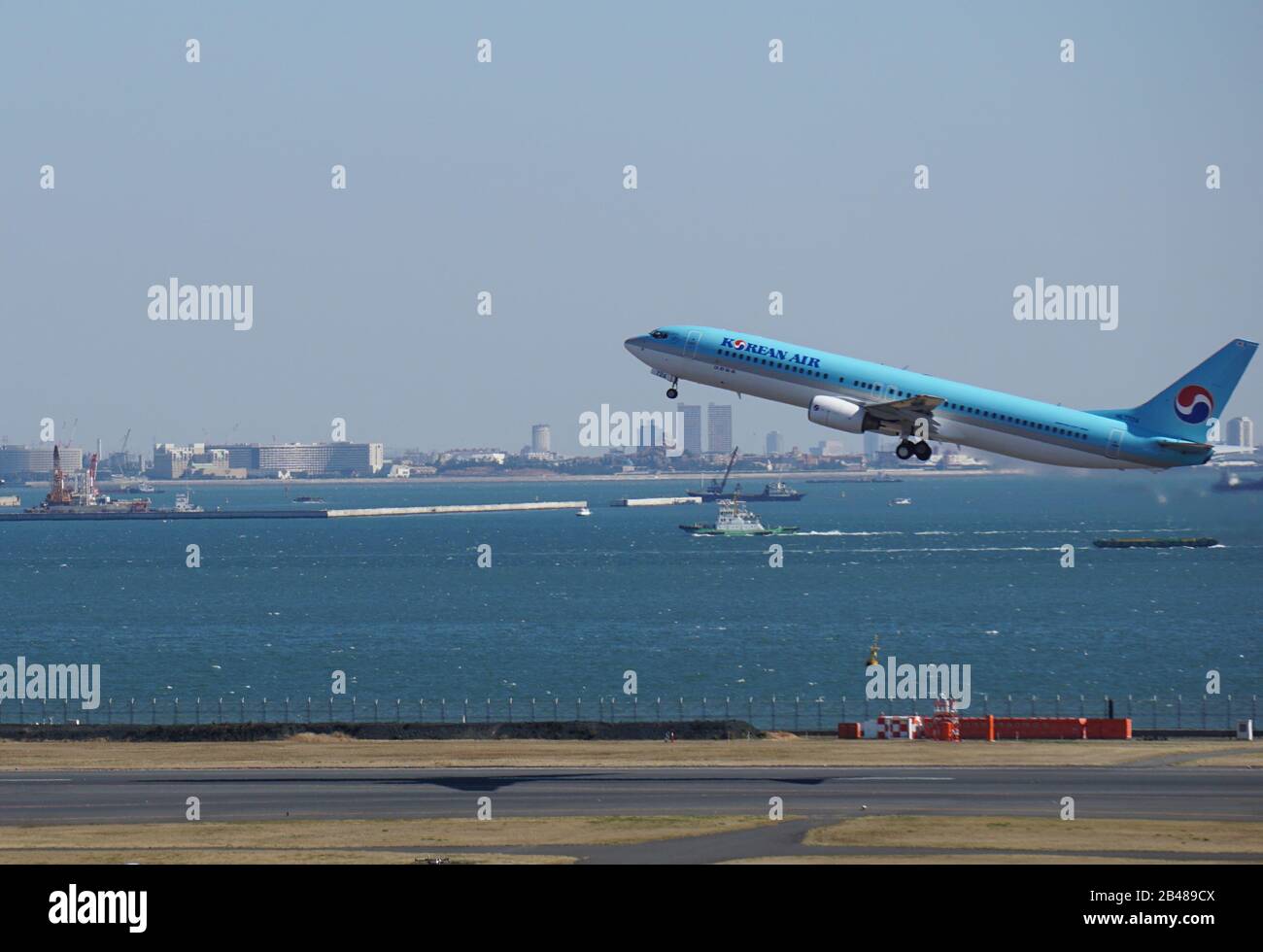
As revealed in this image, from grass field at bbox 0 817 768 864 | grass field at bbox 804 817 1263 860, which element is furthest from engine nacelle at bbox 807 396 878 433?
grass field at bbox 0 817 768 864

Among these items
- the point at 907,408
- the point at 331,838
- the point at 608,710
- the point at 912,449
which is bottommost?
the point at 608,710

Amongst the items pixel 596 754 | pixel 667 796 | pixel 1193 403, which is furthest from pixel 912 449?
pixel 596 754

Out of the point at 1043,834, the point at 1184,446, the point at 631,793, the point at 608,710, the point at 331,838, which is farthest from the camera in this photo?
the point at 608,710

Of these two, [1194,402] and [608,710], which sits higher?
[1194,402]

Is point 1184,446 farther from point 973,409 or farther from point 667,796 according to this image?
point 667,796

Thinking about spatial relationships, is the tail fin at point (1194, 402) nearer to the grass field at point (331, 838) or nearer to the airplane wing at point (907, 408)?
the airplane wing at point (907, 408)

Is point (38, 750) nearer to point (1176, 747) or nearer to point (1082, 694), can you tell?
point (1176, 747)

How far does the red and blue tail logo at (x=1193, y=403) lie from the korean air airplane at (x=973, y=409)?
1.9 inches

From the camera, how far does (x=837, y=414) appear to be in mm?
86250

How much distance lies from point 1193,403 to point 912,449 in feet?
46.4

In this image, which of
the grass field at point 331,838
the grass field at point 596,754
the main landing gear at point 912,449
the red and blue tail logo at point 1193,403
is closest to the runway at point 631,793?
the grass field at point 331,838

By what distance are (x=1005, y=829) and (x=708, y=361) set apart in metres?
33.0

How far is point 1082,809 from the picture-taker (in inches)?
2746
